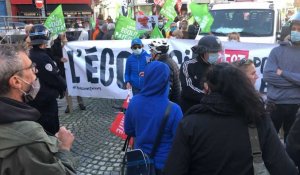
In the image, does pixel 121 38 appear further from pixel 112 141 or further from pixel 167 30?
pixel 167 30

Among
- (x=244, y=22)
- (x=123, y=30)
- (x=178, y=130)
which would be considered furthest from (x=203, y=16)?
(x=178, y=130)

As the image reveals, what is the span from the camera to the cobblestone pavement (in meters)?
5.14

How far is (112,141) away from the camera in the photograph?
20.1 feet

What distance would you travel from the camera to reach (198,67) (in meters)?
3.79

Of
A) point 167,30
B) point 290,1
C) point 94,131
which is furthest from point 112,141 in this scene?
point 290,1

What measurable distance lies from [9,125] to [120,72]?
579 cm

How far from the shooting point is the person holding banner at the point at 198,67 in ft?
12.2

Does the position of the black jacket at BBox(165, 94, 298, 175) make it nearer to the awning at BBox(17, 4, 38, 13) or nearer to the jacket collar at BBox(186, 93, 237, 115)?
the jacket collar at BBox(186, 93, 237, 115)

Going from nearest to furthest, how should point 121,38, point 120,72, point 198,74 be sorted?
1. point 198,74
2. point 120,72
3. point 121,38

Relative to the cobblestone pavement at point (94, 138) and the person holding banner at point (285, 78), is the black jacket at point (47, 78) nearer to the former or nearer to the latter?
the cobblestone pavement at point (94, 138)

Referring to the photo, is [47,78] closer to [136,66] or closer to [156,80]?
[156,80]

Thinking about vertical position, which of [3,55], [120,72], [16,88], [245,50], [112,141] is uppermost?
[3,55]

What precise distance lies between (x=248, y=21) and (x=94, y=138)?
17.9 ft

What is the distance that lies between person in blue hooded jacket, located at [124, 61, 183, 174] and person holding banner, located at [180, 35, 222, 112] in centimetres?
87
